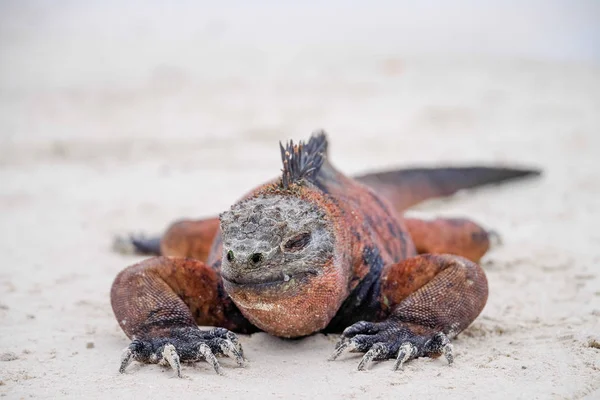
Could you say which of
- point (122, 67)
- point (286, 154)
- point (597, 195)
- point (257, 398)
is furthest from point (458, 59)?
point (257, 398)

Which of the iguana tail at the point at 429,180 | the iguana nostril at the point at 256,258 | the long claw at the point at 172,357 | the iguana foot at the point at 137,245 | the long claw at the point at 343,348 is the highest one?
the iguana nostril at the point at 256,258

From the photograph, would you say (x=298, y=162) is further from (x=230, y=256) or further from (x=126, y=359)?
(x=126, y=359)

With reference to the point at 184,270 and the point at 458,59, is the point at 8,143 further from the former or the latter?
the point at 458,59

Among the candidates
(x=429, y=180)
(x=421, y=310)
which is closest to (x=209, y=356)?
(x=421, y=310)

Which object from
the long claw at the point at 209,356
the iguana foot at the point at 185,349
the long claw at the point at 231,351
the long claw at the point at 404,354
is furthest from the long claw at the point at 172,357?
the long claw at the point at 404,354

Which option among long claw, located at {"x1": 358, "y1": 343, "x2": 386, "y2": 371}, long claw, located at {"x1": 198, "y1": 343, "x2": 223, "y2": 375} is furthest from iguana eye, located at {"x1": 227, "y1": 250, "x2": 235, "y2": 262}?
long claw, located at {"x1": 358, "y1": 343, "x2": 386, "y2": 371}

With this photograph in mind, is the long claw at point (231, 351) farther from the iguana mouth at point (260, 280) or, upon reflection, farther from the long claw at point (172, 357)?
the iguana mouth at point (260, 280)
